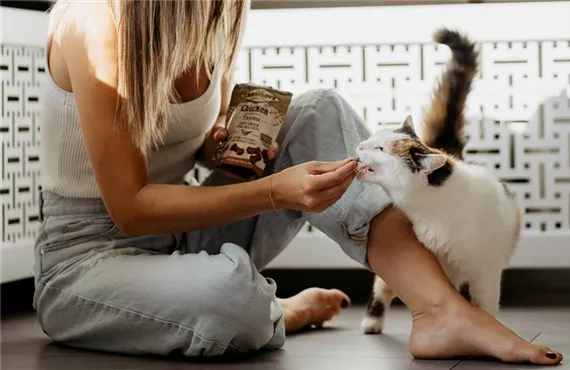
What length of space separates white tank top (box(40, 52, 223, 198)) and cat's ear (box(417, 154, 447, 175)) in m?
0.38

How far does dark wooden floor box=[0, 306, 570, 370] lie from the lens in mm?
1412

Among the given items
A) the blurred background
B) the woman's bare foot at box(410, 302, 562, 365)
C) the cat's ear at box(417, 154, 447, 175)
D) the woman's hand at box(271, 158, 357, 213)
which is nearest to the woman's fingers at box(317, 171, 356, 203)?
the woman's hand at box(271, 158, 357, 213)

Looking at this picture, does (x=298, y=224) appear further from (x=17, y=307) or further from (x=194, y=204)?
(x=17, y=307)

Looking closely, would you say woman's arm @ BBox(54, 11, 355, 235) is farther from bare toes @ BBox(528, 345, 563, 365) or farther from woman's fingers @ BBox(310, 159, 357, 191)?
bare toes @ BBox(528, 345, 563, 365)

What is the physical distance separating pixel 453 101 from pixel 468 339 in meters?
0.52

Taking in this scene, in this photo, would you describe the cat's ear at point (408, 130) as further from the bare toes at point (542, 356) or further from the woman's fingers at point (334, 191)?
the bare toes at point (542, 356)

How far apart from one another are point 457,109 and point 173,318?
0.67 metres

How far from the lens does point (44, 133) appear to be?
5.22ft

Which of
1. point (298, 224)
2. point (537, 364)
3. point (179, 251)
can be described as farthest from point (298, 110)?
point (537, 364)

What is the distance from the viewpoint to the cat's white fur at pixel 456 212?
1.42m

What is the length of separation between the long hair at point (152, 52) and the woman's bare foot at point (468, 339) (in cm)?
52

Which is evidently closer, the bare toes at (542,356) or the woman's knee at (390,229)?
the bare toes at (542,356)

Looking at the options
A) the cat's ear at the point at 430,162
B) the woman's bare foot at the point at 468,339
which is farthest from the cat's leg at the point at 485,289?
the cat's ear at the point at 430,162

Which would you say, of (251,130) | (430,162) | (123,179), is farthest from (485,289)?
(123,179)
